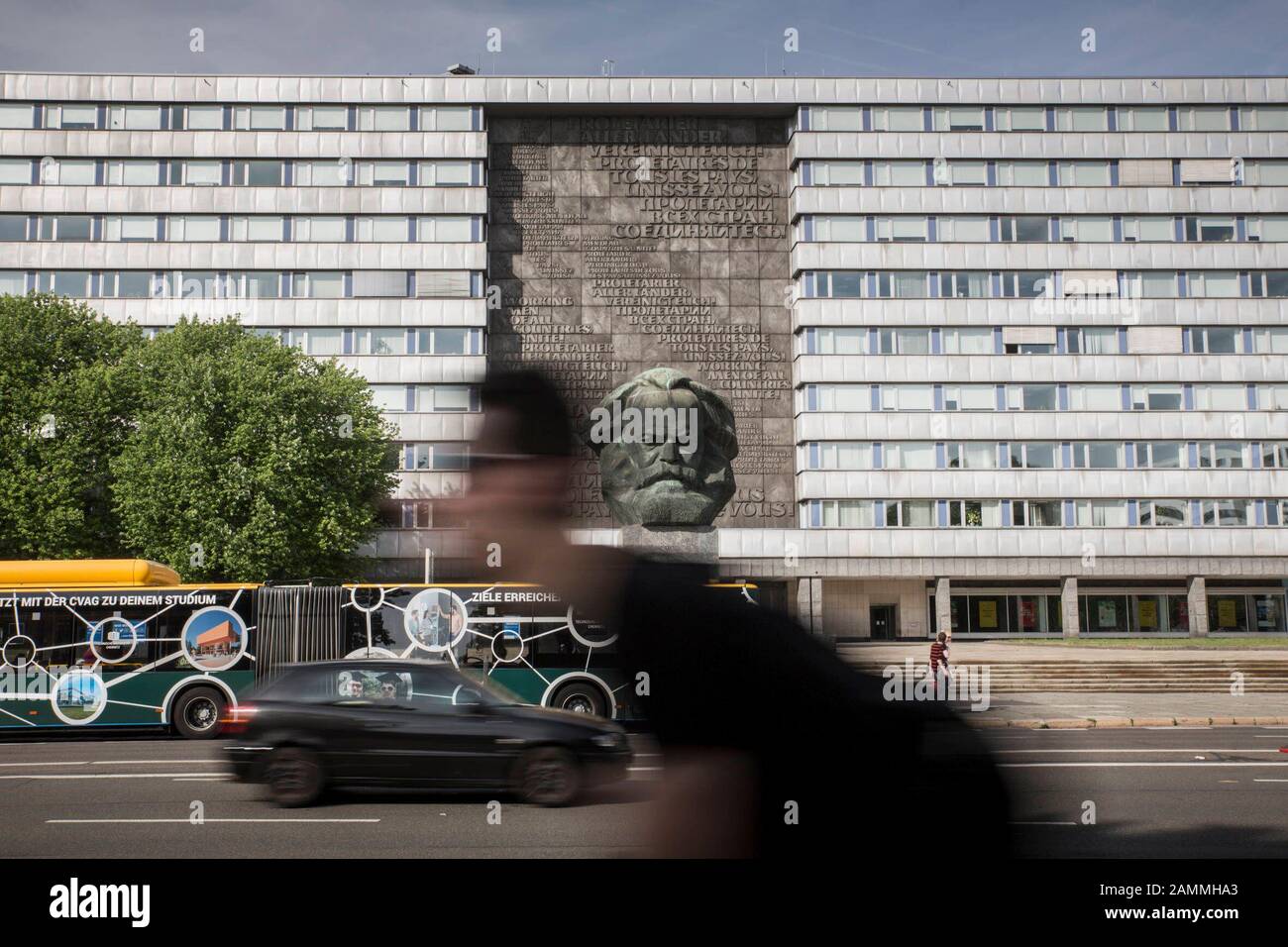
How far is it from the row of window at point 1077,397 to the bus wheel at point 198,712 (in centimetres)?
3518

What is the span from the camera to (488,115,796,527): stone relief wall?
162 feet

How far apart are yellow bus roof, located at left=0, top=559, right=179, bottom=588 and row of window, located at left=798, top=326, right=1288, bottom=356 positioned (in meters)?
36.0

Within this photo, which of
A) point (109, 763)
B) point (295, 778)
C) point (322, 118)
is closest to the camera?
point (295, 778)

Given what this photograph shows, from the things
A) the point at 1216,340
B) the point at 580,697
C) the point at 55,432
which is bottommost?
the point at 580,697

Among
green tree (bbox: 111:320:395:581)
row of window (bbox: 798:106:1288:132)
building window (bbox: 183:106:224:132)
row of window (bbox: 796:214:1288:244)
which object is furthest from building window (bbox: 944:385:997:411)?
building window (bbox: 183:106:224:132)

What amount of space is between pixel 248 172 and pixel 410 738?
152 feet

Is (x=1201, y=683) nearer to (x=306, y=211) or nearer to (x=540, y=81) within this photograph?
(x=540, y=81)

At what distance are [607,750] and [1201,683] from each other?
897 inches

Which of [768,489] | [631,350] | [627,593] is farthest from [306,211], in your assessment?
[627,593]

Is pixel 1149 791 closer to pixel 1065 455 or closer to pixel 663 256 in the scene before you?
pixel 663 256

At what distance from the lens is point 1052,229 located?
51.1 meters

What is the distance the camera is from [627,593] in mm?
1994

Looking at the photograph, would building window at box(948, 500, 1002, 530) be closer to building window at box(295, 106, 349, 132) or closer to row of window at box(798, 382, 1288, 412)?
row of window at box(798, 382, 1288, 412)

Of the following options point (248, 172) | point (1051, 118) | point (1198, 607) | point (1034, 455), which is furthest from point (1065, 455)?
point (248, 172)
